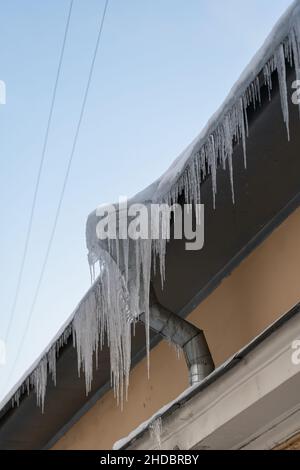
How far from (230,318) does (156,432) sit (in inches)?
32.6

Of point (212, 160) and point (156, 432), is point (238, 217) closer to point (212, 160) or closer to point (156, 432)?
point (212, 160)

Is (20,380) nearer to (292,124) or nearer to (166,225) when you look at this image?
(166,225)

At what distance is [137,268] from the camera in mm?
3656

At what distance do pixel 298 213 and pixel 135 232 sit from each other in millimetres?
721

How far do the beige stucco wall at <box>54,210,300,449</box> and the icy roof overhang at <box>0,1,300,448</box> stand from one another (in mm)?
78

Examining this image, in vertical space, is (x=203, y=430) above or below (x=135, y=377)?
below

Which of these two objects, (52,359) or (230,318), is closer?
(230,318)

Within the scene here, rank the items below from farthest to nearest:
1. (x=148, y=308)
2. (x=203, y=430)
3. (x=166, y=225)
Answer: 1. (x=148, y=308)
2. (x=166, y=225)
3. (x=203, y=430)

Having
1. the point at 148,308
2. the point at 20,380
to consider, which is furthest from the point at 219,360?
the point at 20,380

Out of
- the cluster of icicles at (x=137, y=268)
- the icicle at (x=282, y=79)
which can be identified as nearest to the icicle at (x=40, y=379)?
the cluster of icicles at (x=137, y=268)

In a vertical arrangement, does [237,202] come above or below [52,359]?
above

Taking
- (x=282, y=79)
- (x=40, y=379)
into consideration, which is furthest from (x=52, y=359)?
(x=282, y=79)
